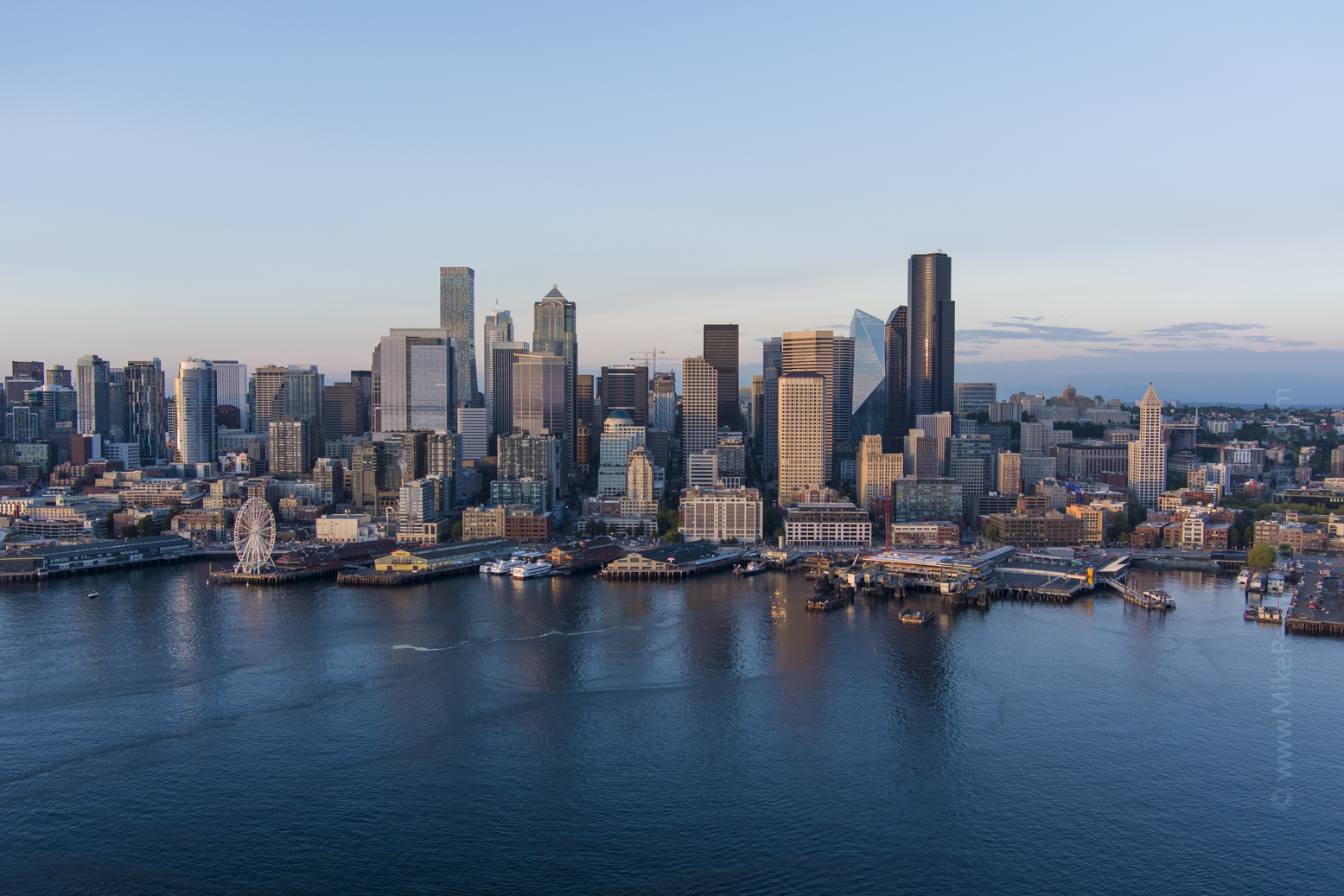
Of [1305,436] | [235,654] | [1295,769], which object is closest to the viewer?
[1295,769]

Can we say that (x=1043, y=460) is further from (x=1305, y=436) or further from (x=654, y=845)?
(x=654, y=845)

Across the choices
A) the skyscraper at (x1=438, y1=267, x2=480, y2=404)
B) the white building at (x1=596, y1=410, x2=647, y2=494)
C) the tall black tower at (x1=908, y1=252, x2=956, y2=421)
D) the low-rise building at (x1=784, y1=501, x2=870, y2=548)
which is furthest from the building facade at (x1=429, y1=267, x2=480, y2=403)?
the low-rise building at (x1=784, y1=501, x2=870, y2=548)

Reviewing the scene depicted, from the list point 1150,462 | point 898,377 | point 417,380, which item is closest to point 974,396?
point 898,377

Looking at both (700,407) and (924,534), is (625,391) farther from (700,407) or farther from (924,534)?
(924,534)

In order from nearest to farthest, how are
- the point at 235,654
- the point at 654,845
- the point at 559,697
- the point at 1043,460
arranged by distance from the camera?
the point at 654,845 → the point at 559,697 → the point at 235,654 → the point at 1043,460

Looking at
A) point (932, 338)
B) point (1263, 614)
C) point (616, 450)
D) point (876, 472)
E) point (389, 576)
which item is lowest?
point (1263, 614)

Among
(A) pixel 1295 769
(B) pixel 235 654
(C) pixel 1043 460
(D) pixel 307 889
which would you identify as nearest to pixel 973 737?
(A) pixel 1295 769
